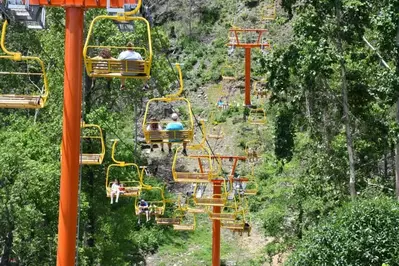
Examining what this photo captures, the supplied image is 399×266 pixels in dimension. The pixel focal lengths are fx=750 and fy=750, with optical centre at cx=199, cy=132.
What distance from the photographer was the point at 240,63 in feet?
139

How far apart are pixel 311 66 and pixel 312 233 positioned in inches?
183

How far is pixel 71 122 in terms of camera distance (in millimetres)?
9578

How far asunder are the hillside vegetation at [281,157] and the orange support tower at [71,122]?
5.75m

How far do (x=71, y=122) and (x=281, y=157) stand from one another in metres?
10.9

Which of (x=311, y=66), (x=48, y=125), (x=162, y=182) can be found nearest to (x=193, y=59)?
(x=162, y=182)

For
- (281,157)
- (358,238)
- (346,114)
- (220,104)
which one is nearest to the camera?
(358,238)

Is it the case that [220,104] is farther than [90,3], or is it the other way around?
[220,104]

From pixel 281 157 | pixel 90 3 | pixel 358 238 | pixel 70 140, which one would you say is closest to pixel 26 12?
pixel 90 3

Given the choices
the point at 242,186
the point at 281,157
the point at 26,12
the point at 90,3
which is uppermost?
the point at 90,3

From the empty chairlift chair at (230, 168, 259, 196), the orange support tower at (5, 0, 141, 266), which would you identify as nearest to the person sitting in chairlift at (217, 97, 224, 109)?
the empty chairlift chair at (230, 168, 259, 196)

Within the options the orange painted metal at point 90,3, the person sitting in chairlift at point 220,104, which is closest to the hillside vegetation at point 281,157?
the person sitting in chairlift at point 220,104

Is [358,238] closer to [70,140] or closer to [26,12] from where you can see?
[70,140]

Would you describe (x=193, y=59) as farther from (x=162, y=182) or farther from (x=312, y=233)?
(x=312, y=233)

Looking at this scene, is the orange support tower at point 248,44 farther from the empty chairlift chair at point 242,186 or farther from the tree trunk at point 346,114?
the tree trunk at point 346,114
